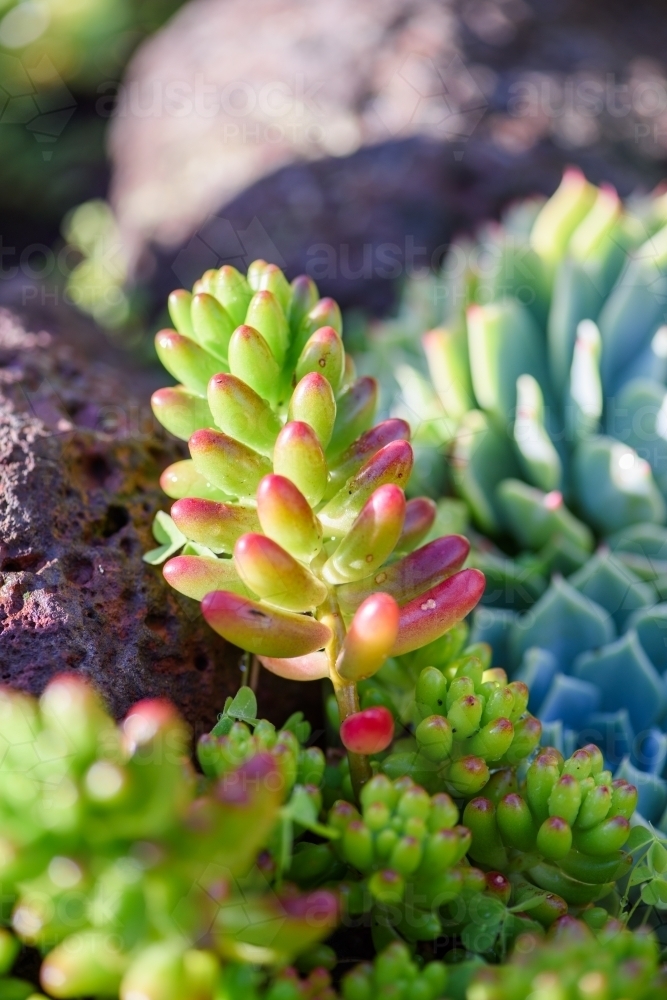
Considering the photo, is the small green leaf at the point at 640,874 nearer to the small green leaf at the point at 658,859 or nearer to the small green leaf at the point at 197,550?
the small green leaf at the point at 658,859

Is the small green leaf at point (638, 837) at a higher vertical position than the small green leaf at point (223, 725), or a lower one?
higher

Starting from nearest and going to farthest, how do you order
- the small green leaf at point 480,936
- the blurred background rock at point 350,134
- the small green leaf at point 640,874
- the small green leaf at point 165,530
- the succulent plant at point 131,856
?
the succulent plant at point 131,856
the small green leaf at point 480,936
the small green leaf at point 640,874
the small green leaf at point 165,530
the blurred background rock at point 350,134

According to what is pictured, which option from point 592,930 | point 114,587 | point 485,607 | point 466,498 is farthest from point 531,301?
point 592,930

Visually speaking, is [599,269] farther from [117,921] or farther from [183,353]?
[117,921]

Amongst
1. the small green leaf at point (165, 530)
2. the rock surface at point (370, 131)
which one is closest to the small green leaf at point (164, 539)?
the small green leaf at point (165, 530)

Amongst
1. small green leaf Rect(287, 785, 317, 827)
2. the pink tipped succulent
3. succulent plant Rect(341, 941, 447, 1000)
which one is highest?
the pink tipped succulent

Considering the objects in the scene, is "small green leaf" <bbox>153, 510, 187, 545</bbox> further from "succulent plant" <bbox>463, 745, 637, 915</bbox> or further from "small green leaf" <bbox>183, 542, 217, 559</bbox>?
"succulent plant" <bbox>463, 745, 637, 915</bbox>

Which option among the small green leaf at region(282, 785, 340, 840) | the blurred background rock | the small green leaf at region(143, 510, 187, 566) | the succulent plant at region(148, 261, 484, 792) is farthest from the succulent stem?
the blurred background rock
